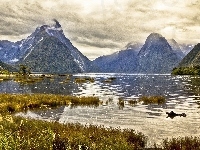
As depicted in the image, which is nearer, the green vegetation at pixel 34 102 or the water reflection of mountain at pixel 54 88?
the green vegetation at pixel 34 102

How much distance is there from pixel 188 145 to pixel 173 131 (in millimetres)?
11679

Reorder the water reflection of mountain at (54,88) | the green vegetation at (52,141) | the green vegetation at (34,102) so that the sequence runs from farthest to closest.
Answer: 1. the water reflection of mountain at (54,88)
2. the green vegetation at (34,102)
3. the green vegetation at (52,141)

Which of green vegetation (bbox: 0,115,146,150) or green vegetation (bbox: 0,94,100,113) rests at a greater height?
green vegetation (bbox: 0,115,146,150)

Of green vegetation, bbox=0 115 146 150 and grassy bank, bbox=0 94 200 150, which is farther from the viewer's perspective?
grassy bank, bbox=0 94 200 150

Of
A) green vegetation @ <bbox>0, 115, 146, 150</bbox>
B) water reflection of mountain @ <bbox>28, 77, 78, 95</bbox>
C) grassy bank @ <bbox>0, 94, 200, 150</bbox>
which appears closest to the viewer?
green vegetation @ <bbox>0, 115, 146, 150</bbox>

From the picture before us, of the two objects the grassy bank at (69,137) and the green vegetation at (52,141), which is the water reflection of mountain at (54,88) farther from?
the green vegetation at (52,141)

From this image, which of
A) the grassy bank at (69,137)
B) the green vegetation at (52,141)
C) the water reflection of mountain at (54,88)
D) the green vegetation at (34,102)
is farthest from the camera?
the water reflection of mountain at (54,88)

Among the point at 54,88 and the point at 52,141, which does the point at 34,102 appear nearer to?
the point at 52,141

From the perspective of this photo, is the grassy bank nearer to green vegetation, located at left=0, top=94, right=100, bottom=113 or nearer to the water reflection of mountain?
green vegetation, located at left=0, top=94, right=100, bottom=113

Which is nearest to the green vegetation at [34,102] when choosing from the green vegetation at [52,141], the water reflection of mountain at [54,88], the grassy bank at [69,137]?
the grassy bank at [69,137]

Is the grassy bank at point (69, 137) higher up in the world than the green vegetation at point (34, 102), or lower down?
higher up

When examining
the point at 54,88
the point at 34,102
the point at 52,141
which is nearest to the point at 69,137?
the point at 52,141

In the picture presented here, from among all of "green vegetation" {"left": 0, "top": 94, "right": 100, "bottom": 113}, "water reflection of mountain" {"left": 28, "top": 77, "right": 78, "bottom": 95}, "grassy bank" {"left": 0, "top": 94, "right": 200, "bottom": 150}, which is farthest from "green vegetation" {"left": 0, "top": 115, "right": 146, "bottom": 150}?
"water reflection of mountain" {"left": 28, "top": 77, "right": 78, "bottom": 95}

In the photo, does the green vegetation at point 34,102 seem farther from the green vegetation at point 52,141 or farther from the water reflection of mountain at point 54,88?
the water reflection of mountain at point 54,88
